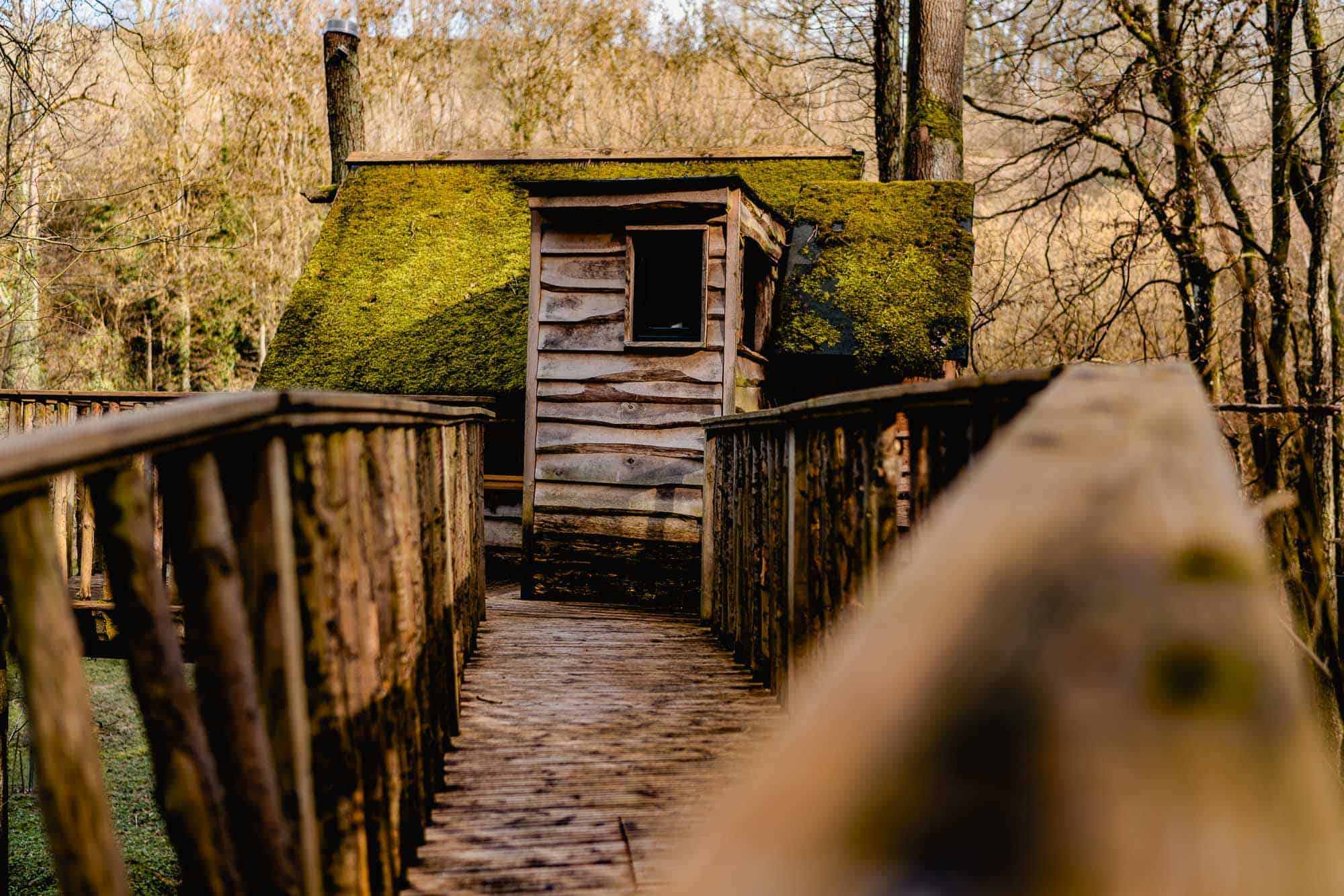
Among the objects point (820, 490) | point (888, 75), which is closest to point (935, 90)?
point (888, 75)

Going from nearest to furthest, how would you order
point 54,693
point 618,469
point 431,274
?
point 54,693
point 618,469
point 431,274

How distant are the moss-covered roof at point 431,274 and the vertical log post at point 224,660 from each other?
8911 mm

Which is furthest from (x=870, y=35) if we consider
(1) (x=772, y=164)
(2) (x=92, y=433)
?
(2) (x=92, y=433)

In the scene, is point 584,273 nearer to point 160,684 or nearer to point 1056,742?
point 160,684

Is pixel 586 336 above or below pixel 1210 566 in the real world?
above

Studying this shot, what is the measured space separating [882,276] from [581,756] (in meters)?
7.56

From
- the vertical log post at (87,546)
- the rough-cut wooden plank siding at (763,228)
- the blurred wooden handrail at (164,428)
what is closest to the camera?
the blurred wooden handrail at (164,428)

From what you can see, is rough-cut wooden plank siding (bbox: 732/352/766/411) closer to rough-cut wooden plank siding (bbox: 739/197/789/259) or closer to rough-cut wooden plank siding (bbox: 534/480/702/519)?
rough-cut wooden plank siding (bbox: 534/480/702/519)

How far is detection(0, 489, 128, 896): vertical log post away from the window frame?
7505mm

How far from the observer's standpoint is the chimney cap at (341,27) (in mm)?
14781

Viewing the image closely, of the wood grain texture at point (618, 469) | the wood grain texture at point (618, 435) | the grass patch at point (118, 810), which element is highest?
→ the wood grain texture at point (618, 435)

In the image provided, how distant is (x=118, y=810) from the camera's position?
1108 cm

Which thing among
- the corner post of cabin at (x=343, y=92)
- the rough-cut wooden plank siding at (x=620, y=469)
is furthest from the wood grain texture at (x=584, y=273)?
the corner post of cabin at (x=343, y=92)

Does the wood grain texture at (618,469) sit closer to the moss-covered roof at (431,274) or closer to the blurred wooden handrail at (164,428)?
the moss-covered roof at (431,274)
